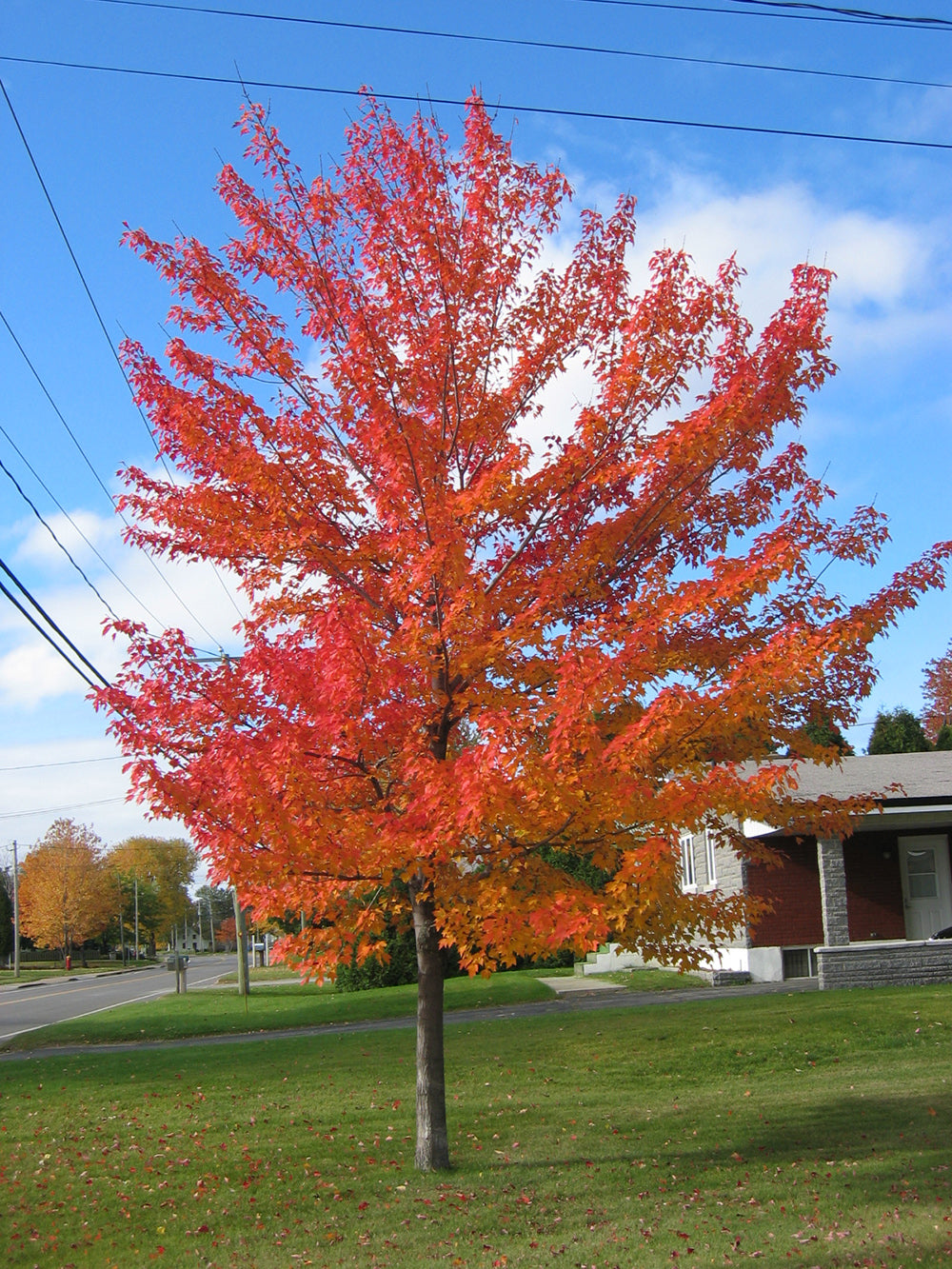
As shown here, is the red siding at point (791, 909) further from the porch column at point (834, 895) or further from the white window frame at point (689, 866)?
the white window frame at point (689, 866)

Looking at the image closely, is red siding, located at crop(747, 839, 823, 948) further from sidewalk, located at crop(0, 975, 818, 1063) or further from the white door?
the white door

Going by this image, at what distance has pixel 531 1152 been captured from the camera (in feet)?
30.7

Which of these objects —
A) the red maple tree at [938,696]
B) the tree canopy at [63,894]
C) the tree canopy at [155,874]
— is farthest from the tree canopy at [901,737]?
the tree canopy at [155,874]

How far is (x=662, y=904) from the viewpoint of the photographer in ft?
23.3

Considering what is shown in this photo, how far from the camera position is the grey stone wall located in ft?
62.1

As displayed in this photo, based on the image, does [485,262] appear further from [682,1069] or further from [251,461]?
[682,1069]

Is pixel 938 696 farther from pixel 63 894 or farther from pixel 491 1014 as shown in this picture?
pixel 63 894

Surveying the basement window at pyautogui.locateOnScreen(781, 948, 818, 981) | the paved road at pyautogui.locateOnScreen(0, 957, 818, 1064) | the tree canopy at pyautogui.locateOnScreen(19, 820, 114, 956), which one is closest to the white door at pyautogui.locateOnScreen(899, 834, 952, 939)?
the basement window at pyautogui.locateOnScreen(781, 948, 818, 981)

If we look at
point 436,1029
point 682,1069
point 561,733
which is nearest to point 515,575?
point 561,733

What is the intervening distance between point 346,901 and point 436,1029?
139cm

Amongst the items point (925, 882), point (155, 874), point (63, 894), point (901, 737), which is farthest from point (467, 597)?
point (155, 874)

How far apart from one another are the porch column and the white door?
1.96 metres

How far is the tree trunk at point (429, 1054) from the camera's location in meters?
8.41

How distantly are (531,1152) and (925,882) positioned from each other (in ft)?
51.1
